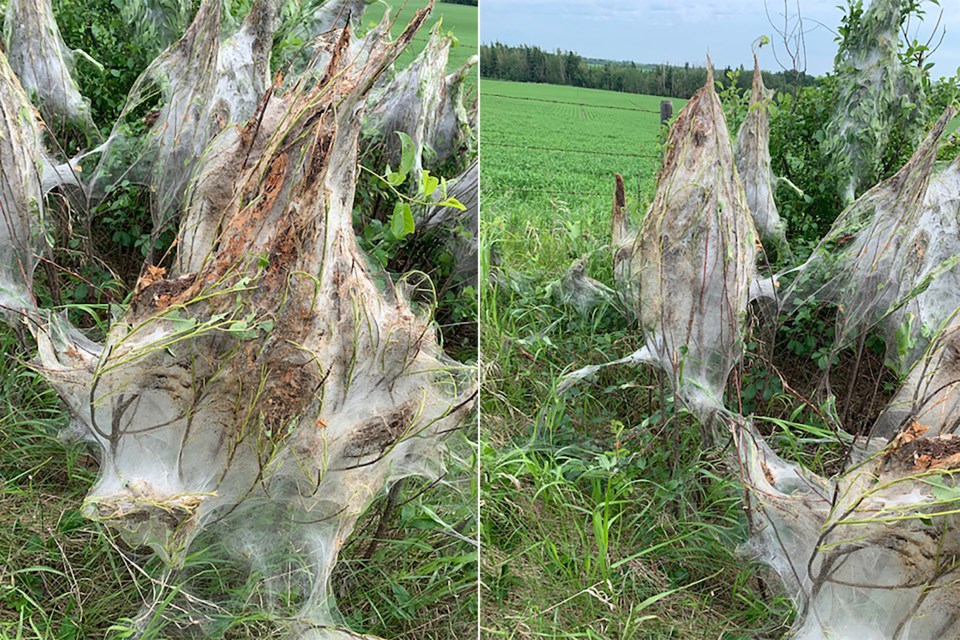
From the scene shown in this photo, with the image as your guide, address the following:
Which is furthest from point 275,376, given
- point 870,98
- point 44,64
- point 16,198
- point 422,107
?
point 870,98

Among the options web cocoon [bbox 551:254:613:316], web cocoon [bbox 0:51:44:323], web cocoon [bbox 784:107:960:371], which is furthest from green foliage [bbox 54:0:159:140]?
web cocoon [bbox 784:107:960:371]

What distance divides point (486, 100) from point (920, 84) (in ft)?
15.7

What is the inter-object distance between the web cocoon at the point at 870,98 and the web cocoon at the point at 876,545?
1351 mm

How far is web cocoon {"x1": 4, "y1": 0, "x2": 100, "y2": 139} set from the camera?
259cm

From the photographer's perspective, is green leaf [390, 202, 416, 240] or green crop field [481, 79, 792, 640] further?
green crop field [481, 79, 792, 640]

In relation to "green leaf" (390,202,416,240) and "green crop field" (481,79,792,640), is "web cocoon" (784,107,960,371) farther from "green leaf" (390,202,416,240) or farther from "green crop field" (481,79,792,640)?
"green leaf" (390,202,416,240)

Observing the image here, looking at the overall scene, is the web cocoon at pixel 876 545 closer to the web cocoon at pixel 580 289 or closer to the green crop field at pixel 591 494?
the green crop field at pixel 591 494

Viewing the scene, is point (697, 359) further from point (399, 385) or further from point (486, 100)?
point (486, 100)

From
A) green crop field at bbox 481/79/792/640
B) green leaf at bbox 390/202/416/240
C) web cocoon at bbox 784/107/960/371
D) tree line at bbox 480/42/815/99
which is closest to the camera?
green leaf at bbox 390/202/416/240

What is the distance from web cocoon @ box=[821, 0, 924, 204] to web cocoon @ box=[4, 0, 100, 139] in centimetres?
229

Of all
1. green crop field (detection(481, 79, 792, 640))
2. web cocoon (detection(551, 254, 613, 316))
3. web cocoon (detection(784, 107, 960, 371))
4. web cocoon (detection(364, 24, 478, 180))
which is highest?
web cocoon (detection(364, 24, 478, 180))

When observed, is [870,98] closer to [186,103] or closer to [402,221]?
[402,221]

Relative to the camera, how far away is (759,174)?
2670mm

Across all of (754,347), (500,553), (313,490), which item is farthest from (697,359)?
(313,490)
